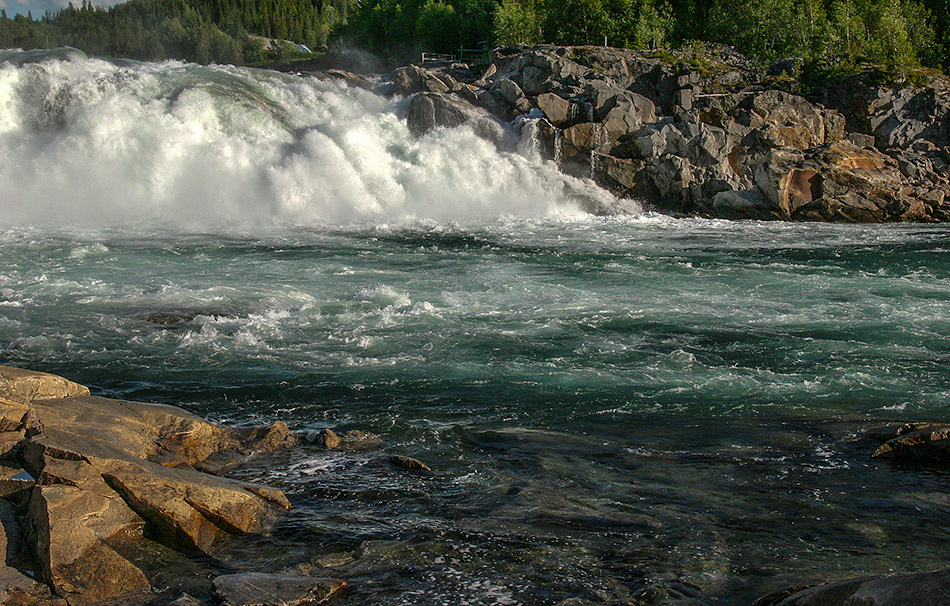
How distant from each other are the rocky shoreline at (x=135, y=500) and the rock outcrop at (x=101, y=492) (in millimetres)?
10

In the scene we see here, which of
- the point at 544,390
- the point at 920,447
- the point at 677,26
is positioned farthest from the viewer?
the point at 677,26

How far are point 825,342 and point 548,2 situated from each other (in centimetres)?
5370

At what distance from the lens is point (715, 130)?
116 ft

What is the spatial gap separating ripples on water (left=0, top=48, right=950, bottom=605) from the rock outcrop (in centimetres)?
30

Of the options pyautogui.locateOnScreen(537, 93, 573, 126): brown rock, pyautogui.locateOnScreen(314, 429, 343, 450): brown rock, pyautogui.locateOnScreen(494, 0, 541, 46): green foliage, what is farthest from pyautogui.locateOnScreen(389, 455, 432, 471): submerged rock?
pyautogui.locateOnScreen(494, 0, 541, 46): green foliage

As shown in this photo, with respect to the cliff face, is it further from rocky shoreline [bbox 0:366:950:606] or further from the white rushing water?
rocky shoreline [bbox 0:366:950:606]

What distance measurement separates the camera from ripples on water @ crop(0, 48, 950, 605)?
20.1ft

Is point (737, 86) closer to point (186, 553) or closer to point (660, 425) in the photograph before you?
point (660, 425)

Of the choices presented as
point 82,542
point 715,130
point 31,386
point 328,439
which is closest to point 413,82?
point 715,130

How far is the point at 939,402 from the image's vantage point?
403 inches

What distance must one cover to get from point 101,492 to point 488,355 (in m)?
7.23

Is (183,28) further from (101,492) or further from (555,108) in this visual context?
(101,492)

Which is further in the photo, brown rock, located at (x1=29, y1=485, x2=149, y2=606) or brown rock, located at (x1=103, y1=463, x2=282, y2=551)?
brown rock, located at (x1=103, y1=463, x2=282, y2=551)

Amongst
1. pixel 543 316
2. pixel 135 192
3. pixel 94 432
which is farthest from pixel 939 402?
pixel 135 192
